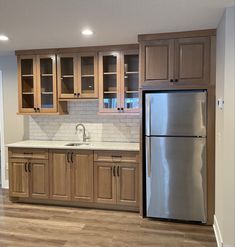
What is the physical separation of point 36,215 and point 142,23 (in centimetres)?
288

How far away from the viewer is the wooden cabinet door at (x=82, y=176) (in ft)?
13.7

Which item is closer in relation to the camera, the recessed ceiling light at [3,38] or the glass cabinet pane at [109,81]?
the recessed ceiling light at [3,38]

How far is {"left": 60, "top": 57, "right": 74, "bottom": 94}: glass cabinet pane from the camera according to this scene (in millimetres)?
4520

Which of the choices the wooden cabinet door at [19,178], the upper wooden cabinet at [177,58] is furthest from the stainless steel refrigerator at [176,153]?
the wooden cabinet door at [19,178]

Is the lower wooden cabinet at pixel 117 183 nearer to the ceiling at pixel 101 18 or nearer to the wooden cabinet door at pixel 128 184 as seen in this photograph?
the wooden cabinet door at pixel 128 184

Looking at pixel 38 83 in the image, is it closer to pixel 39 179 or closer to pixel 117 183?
pixel 39 179

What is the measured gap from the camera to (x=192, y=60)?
11.8 feet

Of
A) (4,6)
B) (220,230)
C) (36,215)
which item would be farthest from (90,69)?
(220,230)

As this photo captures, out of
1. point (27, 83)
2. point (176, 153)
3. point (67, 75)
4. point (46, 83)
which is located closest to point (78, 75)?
point (67, 75)

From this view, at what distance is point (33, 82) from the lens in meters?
4.64

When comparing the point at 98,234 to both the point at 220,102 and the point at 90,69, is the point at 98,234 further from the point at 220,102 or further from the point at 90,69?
the point at 90,69

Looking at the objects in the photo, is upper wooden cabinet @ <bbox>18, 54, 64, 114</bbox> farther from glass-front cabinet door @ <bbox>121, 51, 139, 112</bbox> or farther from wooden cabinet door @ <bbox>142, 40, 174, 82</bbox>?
wooden cabinet door @ <bbox>142, 40, 174, 82</bbox>

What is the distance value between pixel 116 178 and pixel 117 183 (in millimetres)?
72

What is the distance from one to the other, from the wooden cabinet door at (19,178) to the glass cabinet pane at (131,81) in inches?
71.2
